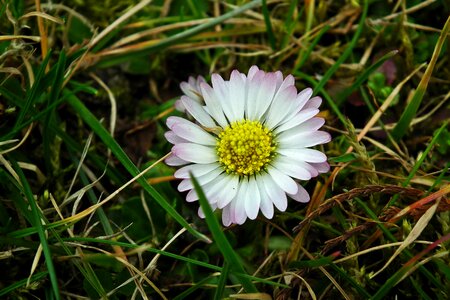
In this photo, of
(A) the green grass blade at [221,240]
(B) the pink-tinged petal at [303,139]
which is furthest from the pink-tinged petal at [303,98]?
(A) the green grass blade at [221,240]

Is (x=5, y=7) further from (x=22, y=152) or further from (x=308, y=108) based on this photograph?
(x=308, y=108)

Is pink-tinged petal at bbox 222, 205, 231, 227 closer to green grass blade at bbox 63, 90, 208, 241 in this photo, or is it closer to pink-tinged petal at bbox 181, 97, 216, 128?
green grass blade at bbox 63, 90, 208, 241

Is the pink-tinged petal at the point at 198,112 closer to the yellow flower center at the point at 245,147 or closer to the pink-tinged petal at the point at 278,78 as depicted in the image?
the yellow flower center at the point at 245,147

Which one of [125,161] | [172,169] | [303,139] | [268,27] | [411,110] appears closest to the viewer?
[303,139]

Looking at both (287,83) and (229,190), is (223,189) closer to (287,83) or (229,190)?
(229,190)

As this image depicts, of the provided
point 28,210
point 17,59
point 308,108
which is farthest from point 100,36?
point 308,108

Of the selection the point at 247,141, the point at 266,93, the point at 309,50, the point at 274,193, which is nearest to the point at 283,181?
the point at 274,193
